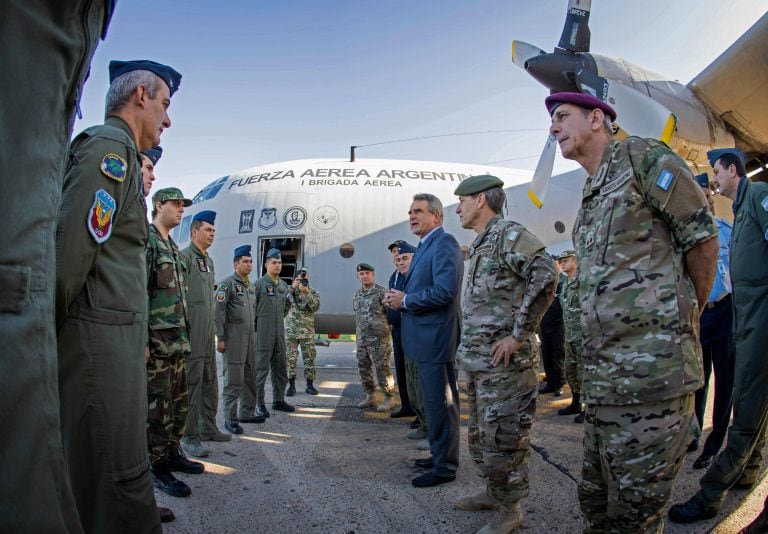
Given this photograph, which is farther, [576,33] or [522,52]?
[522,52]

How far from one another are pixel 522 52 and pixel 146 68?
6.94 meters

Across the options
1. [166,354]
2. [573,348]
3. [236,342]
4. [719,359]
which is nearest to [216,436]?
[236,342]

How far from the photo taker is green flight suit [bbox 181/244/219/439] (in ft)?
12.9

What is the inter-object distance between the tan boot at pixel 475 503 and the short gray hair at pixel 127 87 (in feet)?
9.21

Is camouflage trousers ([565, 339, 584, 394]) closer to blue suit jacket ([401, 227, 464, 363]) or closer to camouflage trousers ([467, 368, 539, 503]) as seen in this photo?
blue suit jacket ([401, 227, 464, 363])

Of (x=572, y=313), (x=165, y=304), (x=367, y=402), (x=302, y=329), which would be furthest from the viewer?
(x=302, y=329)

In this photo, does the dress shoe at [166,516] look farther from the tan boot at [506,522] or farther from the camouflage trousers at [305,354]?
the camouflage trousers at [305,354]

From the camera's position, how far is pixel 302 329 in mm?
7047

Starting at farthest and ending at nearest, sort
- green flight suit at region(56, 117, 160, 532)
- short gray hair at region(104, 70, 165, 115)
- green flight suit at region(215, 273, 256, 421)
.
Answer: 1. green flight suit at region(215, 273, 256, 421)
2. short gray hair at region(104, 70, 165, 115)
3. green flight suit at region(56, 117, 160, 532)

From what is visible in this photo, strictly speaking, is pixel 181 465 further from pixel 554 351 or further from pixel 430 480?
pixel 554 351

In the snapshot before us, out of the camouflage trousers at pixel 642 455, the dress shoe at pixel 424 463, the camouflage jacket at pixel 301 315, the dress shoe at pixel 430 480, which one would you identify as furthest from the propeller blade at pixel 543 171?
the camouflage trousers at pixel 642 455

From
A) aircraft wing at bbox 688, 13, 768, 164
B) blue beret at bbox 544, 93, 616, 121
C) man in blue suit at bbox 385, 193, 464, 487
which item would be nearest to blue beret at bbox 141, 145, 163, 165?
man in blue suit at bbox 385, 193, 464, 487

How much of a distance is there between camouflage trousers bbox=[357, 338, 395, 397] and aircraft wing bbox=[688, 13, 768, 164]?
5.99 m

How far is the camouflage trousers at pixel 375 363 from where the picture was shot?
6039mm
